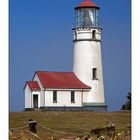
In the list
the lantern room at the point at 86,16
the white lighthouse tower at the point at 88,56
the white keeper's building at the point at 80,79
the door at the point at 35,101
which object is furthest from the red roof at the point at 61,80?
the lantern room at the point at 86,16

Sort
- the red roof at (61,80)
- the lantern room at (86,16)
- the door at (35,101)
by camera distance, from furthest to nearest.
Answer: the lantern room at (86,16)
the red roof at (61,80)
the door at (35,101)

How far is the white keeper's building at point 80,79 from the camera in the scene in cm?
1141

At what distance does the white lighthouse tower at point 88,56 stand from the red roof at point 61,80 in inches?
7.6

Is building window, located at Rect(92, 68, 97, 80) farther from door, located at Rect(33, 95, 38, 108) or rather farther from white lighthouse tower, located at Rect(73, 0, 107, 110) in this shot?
door, located at Rect(33, 95, 38, 108)

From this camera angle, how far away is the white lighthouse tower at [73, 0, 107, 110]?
11.8 metres

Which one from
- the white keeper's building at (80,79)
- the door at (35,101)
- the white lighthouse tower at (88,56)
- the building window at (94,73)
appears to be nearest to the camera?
the door at (35,101)

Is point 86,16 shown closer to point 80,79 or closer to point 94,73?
point 94,73

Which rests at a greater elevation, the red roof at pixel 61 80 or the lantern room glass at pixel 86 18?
the lantern room glass at pixel 86 18

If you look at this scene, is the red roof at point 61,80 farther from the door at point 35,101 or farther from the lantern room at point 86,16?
the lantern room at point 86,16

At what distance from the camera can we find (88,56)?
1213cm

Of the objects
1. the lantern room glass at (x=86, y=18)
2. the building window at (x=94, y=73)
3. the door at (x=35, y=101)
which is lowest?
the door at (x=35, y=101)
